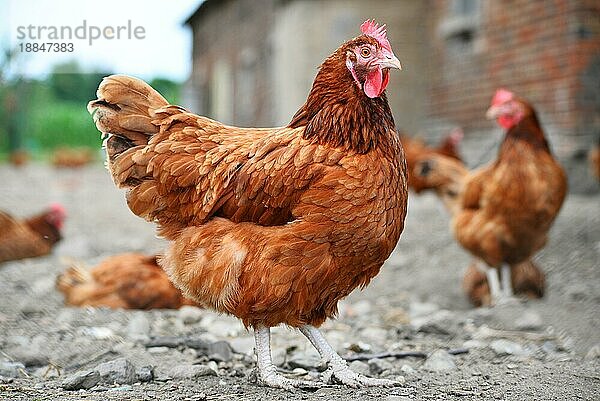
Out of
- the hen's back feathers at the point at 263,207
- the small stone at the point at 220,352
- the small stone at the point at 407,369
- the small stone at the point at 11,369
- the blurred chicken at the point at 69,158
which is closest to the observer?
the hen's back feathers at the point at 263,207

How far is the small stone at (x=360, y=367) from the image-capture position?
3708 mm

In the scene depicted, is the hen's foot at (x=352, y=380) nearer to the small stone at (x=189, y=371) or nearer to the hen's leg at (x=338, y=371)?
the hen's leg at (x=338, y=371)

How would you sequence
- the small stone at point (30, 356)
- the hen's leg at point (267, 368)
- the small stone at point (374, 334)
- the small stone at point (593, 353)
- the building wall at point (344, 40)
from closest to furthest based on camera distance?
the hen's leg at point (267, 368) < the small stone at point (30, 356) < the small stone at point (593, 353) < the small stone at point (374, 334) < the building wall at point (344, 40)

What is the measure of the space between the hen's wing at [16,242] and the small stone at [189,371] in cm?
286

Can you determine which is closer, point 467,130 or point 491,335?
point 491,335

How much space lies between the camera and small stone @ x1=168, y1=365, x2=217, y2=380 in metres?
3.45

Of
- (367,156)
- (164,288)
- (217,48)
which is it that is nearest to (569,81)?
(164,288)

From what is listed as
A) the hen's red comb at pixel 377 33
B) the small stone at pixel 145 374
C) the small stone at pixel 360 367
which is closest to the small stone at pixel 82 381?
the small stone at pixel 145 374

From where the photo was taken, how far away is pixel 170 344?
4.06 meters

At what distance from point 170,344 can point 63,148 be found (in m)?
Answer: 14.9

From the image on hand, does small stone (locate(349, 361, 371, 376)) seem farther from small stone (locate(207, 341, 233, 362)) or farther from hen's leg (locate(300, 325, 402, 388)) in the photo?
small stone (locate(207, 341, 233, 362))

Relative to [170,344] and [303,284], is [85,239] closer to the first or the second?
[170,344]

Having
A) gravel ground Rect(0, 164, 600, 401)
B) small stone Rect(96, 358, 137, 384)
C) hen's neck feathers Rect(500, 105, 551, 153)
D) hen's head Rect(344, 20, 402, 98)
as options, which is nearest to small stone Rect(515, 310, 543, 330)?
gravel ground Rect(0, 164, 600, 401)

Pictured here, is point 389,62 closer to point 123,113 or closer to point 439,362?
point 123,113
